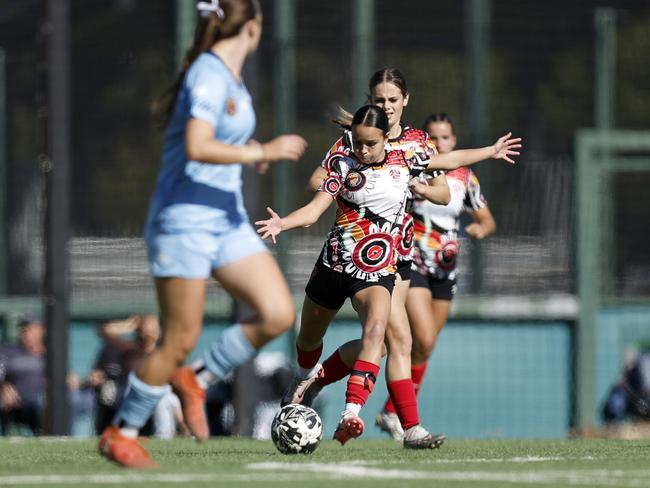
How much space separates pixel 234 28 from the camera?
786 centimetres

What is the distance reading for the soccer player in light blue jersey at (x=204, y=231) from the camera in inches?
302

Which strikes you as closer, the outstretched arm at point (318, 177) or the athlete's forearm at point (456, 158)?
the outstretched arm at point (318, 177)

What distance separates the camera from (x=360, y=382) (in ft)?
31.4

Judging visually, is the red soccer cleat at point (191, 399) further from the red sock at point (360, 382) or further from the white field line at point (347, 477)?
the red sock at point (360, 382)

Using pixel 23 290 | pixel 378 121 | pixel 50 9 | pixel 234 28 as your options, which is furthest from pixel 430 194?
pixel 23 290

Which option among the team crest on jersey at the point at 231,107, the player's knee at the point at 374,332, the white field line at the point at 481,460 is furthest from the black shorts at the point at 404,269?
the team crest on jersey at the point at 231,107

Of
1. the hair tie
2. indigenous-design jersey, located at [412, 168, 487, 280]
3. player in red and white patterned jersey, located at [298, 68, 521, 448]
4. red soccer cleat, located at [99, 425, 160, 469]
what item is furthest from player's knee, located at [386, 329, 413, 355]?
the hair tie

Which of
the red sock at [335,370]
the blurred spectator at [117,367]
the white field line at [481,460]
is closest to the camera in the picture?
the white field line at [481,460]

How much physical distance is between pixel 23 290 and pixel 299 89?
3.59 m

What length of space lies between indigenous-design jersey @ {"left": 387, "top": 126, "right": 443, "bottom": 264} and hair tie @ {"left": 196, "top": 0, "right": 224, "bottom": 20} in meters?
2.18

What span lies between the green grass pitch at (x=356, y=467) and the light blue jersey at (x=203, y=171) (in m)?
1.10

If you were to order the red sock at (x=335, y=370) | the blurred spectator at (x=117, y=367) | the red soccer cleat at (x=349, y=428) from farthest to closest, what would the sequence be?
the blurred spectator at (x=117, y=367) < the red sock at (x=335, y=370) < the red soccer cleat at (x=349, y=428)

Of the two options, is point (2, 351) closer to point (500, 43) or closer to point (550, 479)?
point (500, 43)

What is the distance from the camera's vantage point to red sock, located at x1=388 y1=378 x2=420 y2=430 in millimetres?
9828
